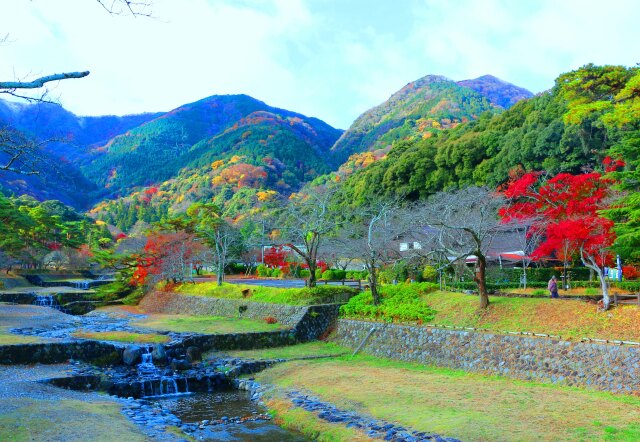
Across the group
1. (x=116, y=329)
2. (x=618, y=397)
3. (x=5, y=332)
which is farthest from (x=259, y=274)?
(x=618, y=397)

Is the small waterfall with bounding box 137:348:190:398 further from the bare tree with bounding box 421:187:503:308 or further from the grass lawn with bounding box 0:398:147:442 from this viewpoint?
the bare tree with bounding box 421:187:503:308

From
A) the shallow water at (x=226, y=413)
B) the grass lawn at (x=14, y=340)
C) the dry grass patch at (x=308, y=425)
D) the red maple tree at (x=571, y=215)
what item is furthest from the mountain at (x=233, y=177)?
the dry grass patch at (x=308, y=425)

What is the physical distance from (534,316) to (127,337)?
16.6m

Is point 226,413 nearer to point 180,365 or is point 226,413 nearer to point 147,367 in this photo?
point 180,365

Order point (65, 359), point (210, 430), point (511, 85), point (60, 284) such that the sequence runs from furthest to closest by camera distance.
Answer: point (511, 85), point (60, 284), point (65, 359), point (210, 430)

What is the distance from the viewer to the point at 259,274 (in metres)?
48.7

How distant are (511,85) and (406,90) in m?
50.8

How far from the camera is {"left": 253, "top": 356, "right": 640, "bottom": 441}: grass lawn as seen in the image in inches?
384

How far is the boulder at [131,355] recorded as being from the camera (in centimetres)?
1875

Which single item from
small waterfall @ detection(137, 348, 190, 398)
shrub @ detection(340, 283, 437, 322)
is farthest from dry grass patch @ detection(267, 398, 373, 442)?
shrub @ detection(340, 283, 437, 322)

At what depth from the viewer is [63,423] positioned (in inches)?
423

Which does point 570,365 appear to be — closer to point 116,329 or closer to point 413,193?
point 116,329

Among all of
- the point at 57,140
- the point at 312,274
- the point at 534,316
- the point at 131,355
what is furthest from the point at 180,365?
the point at 57,140

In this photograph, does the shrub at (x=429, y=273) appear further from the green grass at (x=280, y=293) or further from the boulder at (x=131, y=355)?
the boulder at (x=131, y=355)
